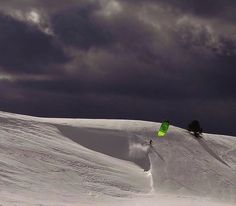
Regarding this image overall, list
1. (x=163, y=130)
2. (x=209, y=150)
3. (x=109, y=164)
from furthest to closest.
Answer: (x=209, y=150) → (x=163, y=130) → (x=109, y=164)

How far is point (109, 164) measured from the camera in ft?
90.2

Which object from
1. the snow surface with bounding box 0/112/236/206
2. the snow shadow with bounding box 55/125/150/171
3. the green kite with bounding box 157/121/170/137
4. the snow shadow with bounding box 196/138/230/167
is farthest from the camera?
the green kite with bounding box 157/121/170/137

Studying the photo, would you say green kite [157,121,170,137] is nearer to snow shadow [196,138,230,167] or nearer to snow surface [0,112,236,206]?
snow surface [0,112,236,206]

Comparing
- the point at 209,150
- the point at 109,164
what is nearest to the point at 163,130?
the point at 209,150

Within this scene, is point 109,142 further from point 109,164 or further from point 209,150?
point 209,150

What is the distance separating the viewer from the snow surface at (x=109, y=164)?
848 inches

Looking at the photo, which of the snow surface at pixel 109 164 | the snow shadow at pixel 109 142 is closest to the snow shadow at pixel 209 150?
the snow surface at pixel 109 164

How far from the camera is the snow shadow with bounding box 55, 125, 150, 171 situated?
30172mm

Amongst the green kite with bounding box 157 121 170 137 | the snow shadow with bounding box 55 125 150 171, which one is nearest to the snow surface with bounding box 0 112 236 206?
the snow shadow with bounding box 55 125 150 171

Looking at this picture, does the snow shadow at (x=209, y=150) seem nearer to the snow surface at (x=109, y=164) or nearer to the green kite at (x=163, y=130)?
the snow surface at (x=109, y=164)

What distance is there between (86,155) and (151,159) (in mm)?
4060

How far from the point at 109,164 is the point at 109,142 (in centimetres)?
367

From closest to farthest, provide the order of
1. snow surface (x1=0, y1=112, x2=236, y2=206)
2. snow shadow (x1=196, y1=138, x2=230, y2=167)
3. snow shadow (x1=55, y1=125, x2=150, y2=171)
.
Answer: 1. snow surface (x1=0, y1=112, x2=236, y2=206)
2. snow shadow (x1=55, y1=125, x2=150, y2=171)
3. snow shadow (x1=196, y1=138, x2=230, y2=167)

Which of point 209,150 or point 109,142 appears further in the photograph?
point 209,150
